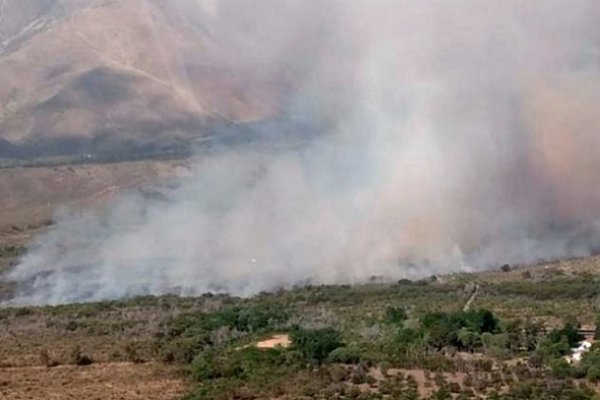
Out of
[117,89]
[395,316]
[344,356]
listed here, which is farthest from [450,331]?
[117,89]

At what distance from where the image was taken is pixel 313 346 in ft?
115

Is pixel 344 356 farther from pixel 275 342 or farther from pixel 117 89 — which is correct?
pixel 117 89

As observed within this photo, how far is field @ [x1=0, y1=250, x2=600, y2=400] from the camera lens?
1234 inches

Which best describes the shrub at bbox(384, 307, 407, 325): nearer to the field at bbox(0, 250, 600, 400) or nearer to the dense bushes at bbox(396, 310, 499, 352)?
the field at bbox(0, 250, 600, 400)

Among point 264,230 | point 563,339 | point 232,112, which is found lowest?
point 563,339

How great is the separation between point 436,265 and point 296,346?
2416 cm

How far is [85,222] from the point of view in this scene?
251ft

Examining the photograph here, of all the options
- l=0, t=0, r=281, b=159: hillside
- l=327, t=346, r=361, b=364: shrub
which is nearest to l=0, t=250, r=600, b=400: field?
l=327, t=346, r=361, b=364: shrub

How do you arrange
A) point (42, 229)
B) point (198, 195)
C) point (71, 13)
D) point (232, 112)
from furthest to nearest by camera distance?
point (71, 13) < point (232, 112) < point (42, 229) < point (198, 195)

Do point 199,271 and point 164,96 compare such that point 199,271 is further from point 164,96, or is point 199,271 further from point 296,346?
point 164,96

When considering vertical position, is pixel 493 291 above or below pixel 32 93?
below

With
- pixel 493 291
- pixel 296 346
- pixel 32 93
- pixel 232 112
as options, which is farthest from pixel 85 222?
pixel 32 93

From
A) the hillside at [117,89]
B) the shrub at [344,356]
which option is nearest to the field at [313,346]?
the shrub at [344,356]

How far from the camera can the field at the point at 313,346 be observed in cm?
3134
